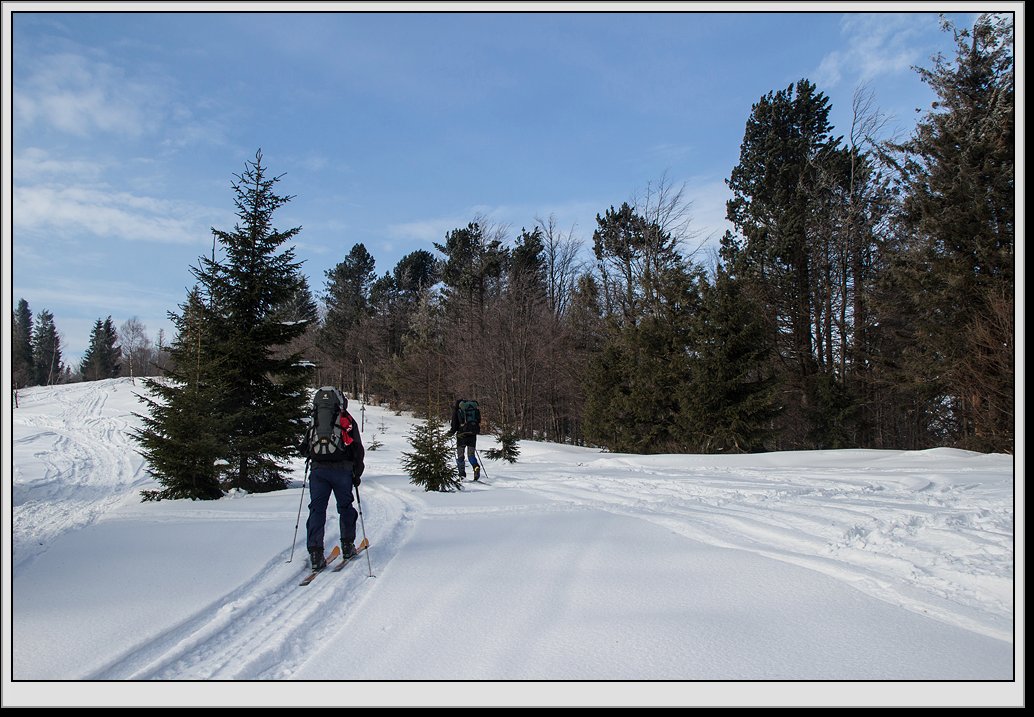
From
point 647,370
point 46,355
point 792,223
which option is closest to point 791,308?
point 792,223

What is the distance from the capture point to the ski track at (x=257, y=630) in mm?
3127

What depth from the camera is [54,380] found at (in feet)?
245

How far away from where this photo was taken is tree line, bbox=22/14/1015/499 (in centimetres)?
1262

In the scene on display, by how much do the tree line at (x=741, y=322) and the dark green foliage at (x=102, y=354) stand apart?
62058mm

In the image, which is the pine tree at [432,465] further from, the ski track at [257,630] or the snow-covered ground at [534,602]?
the ski track at [257,630]

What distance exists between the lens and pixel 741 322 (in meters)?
19.8

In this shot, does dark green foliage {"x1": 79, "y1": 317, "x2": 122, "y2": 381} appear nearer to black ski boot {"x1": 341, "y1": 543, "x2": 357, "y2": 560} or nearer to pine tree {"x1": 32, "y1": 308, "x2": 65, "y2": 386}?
pine tree {"x1": 32, "y1": 308, "x2": 65, "y2": 386}

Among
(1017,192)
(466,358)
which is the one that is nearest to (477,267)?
(466,358)

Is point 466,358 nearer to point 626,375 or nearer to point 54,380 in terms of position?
point 626,375

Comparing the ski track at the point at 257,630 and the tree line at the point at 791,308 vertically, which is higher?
the tree line at the point at 791,308

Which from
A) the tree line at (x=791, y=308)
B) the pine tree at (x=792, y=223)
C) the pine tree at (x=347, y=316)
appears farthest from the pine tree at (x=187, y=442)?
the pine tree at (x=347, y=316)

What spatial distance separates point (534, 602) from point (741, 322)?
1803 cm

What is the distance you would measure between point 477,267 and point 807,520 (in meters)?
33.6

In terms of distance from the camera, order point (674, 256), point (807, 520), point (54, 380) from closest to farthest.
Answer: point (807, 520)
point (674, 256)
point (54, 380)
